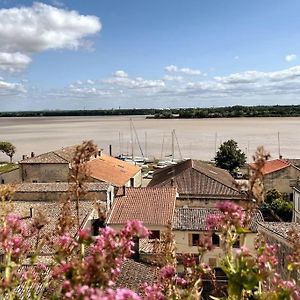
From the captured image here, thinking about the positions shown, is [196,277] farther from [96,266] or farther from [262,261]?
[96,266]

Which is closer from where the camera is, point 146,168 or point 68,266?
point 68,266

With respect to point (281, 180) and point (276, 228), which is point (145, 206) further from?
point (281, 180)

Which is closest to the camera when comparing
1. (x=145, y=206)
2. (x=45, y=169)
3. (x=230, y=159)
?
(x=145, y=206)

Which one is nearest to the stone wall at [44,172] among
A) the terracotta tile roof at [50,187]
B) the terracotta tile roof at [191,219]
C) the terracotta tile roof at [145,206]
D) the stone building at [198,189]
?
the terracotta tile roof at [50,187]

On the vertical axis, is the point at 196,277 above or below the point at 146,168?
above

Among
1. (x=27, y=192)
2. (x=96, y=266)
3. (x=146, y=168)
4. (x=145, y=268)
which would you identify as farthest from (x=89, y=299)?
(x=146, y=168)

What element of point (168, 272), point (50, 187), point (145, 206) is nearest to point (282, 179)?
point (145, 206)

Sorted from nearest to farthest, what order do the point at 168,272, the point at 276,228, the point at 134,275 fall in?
the point at 168,272 → the point at 134,275 → the point at 276,228

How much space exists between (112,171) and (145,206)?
40.6 feet

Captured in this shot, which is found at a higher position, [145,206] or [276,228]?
[276,228]

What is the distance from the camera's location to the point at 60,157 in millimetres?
30828

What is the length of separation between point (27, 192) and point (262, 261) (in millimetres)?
23419

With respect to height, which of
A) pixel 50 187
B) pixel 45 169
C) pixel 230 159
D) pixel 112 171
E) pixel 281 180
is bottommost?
pixel 230 159

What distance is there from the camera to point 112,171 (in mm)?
33969
